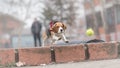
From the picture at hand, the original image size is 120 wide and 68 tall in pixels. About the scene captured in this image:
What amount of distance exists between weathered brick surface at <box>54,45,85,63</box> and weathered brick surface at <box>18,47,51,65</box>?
0.28 metres

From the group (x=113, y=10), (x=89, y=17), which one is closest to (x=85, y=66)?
(x=113, y=10)

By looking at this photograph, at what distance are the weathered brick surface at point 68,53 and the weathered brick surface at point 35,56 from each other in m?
0.28

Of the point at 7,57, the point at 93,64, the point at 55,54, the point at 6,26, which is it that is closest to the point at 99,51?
the point at 93,64

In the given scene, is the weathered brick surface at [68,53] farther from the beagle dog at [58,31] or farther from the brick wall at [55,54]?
the beagle dog at [58,31]

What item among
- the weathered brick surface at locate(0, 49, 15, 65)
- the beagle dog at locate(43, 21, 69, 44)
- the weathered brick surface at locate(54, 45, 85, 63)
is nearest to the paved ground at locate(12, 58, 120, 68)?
the weathered brick surface at locate(54, 45, 85, 63)

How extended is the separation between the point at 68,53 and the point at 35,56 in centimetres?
100

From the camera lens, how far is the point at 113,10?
5694cm

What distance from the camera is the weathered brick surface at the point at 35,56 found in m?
11.5

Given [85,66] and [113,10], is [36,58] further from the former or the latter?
[113,10]

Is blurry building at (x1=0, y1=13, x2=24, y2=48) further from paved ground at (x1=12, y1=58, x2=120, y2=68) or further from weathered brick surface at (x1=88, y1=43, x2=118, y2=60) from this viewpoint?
paved ground at (x1=12, y1=58, x2=120, y2=68)

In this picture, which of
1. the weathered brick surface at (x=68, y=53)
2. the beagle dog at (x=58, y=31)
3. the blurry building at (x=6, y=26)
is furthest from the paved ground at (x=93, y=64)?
the blurry building at (x=6, y=26)

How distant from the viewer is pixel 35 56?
456 inches

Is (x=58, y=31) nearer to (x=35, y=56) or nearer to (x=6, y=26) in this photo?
(x=35, y=56)

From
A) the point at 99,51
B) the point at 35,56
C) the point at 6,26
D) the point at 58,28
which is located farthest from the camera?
the point at 6,26
